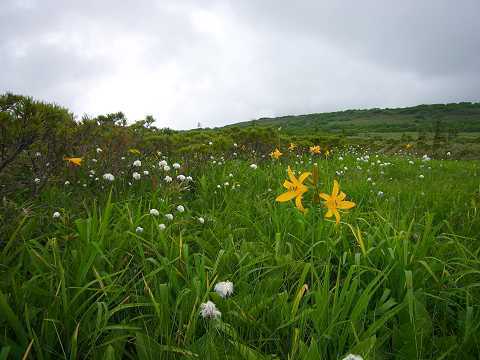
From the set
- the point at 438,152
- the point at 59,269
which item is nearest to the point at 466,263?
the point at 59,269

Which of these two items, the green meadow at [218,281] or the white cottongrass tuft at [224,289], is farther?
the white cottongrass tuft at [224,289]

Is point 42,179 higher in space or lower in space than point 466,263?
higher

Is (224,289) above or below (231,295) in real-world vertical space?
above

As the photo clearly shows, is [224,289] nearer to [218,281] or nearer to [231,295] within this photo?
[231,295]

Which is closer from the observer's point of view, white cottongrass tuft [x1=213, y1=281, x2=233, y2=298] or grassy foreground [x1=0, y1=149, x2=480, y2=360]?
grassy foreground [x1=0, y1=149, x2=480, y2=360]

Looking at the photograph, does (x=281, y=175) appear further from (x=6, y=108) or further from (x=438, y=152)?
(x=438, y=152)

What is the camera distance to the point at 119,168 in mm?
4059

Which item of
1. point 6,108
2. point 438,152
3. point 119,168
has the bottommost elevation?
point 438,152

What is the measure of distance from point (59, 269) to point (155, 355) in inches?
32.5

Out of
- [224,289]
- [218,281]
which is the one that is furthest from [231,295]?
[224,289]

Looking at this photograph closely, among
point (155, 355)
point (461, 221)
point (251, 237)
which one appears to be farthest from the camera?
point (461, 221)

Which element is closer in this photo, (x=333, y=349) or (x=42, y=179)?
(x=333, y=349)

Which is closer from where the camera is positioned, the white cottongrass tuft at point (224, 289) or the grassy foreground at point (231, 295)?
the grassy foreground at point (231, 295)

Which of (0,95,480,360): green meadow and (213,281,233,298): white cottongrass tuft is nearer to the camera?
(0,95,480,360): green meadow
